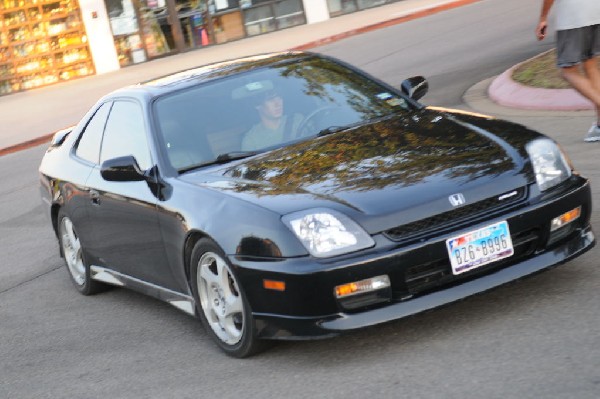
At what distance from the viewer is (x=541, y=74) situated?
13141 millimetres

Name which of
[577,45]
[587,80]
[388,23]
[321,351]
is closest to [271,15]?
[388,23]

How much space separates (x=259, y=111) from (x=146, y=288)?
1.23 meters

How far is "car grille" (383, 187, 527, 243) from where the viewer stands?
5.35 m

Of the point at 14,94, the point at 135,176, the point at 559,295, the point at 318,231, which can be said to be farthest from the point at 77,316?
the point at 14,94

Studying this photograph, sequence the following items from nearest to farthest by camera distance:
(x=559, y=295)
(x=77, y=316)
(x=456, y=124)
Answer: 1. (x=559, y=295)
2. (x=456, y=124)
3. (x=77, y=316)

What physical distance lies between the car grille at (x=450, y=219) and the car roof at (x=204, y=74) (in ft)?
7.02

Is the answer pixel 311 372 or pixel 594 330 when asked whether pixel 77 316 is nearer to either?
pixel 311 372

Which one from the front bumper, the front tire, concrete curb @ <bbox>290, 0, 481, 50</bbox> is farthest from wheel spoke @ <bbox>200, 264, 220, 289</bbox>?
concrete curb @ <bbox>290, 0, 481, 50</bbox>

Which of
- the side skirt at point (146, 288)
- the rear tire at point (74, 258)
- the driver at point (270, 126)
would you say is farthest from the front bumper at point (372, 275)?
the rear tire at point (74, 258)

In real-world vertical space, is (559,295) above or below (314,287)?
below

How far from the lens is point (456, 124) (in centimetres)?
647

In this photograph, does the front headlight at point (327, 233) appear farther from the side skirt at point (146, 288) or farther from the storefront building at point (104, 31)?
the storefront building at point (104, 31)

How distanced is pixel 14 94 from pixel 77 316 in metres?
25.7

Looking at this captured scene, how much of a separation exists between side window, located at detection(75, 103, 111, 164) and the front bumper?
2421 millimetres
